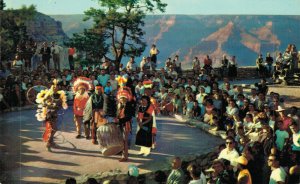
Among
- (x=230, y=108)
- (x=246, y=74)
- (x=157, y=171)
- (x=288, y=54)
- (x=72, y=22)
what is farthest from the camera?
(x=72, y=22)

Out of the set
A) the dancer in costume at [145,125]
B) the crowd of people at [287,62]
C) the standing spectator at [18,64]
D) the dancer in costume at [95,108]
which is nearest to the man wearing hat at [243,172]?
the dancer in costume at [145,125]

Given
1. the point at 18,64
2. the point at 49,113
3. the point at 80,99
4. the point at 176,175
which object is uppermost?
the point at 18,64

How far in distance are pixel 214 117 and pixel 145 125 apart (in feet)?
11.5

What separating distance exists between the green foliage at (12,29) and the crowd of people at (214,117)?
23.4 ft

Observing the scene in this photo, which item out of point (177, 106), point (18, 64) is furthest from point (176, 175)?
point (18, 64)

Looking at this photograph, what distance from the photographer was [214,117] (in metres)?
12.7

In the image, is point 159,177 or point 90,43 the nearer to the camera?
point 159,177

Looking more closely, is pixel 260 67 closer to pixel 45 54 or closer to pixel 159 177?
pixel 45 54

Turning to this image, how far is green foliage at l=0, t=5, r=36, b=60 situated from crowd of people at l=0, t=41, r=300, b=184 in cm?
713

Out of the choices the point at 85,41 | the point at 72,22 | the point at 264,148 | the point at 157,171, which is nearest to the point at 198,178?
the point at 157,171

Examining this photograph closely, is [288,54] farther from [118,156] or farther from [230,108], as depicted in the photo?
[118,156]

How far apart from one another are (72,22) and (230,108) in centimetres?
10976

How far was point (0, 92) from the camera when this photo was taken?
1469cm

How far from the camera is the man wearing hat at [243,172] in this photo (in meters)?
7.58
